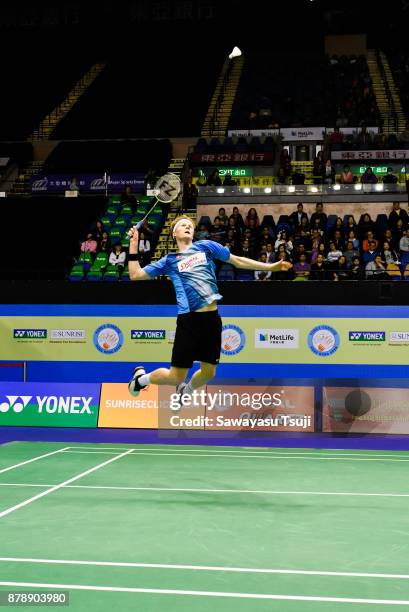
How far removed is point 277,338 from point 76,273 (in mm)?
5575

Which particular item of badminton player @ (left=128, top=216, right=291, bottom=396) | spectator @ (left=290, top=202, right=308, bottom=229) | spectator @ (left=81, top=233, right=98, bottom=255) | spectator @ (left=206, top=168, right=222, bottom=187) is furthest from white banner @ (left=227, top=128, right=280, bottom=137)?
badminton player @ (left=128, top=216, right=291, bottom=396)

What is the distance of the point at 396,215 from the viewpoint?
2036cm

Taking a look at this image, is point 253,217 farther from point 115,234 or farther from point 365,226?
point 115,234

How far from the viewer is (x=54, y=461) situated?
11.3 metres

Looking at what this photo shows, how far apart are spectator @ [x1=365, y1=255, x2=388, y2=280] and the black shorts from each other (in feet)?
37.0

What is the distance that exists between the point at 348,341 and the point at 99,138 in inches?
641

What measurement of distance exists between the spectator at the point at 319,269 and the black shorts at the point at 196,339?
1116cm

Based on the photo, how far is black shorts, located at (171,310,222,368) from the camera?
8.14 meters

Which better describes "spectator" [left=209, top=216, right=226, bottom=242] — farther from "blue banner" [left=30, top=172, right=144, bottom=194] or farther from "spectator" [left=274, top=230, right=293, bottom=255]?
"blue banner" [left=30, top=172, right=144, bottom=194]

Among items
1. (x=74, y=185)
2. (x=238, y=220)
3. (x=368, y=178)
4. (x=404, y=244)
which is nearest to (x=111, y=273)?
(x=238, y=220)

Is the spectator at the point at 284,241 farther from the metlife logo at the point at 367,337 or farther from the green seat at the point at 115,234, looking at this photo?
the green seat at the point at 115,234

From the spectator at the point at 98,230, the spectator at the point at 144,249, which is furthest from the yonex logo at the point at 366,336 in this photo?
the spectator at the point at 98,230

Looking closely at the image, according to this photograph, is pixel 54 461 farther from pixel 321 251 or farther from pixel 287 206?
pixel 287 206

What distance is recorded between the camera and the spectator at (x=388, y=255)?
62.6 ft
